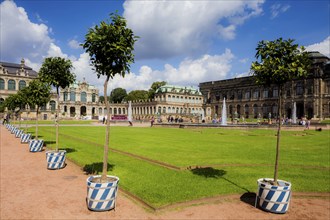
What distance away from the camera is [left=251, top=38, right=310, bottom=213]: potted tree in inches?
315

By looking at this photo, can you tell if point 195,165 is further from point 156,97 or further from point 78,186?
point 156,97

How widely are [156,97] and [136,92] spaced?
2579 centimetres

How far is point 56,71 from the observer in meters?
15.2

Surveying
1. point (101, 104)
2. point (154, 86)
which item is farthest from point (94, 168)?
point (154, 86)

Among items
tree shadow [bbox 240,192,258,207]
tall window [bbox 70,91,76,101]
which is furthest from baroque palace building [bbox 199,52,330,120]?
tree shadow [bbox 240,192,258,207]

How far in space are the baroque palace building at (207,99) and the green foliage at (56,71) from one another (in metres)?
44.7

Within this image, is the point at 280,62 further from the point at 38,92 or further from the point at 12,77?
the point at 12,77

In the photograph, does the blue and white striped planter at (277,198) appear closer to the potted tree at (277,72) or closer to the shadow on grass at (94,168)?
the potted tree at (277,72)

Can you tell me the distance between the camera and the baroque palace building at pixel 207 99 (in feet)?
249

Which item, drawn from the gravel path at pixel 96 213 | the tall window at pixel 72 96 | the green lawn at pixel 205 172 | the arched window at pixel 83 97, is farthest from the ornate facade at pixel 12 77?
the gravel path at pixel 96 213

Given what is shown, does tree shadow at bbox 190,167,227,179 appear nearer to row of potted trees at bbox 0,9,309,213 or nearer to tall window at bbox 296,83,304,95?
row of potted trees at bbox 0,9,309,213

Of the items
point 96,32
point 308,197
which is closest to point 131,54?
point 96,32

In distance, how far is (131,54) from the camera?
9766mm

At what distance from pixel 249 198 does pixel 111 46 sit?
23.6ft
